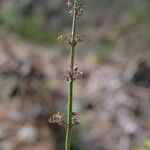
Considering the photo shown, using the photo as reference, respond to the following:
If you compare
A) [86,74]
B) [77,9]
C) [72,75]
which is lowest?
[72,75]

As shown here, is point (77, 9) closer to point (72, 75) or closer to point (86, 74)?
point (72, 75)

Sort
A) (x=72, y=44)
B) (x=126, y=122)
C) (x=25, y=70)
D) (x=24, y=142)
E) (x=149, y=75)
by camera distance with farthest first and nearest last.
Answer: (x=149, y=75), (x=25, y=70), (x=126, y=122), (x=24, y=142), (x=72, y=44)

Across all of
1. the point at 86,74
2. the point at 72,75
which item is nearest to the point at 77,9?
the point at 72,75

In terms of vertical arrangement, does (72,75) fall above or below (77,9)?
below

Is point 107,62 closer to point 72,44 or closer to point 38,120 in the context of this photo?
point 38,120

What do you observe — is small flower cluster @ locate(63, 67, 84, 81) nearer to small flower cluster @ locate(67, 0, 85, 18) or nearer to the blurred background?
small flower cluster @ locate(67, 0, 85, 18)

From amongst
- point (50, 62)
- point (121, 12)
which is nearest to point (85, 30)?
point (121, 12)

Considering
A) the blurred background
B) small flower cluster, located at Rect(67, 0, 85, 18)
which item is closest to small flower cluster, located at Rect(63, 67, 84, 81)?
small flower cluster, located at Rect(67, 0, 85, 18)

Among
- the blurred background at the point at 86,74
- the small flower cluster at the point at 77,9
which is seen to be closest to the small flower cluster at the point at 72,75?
the small flower cluster at the point at 77,9
